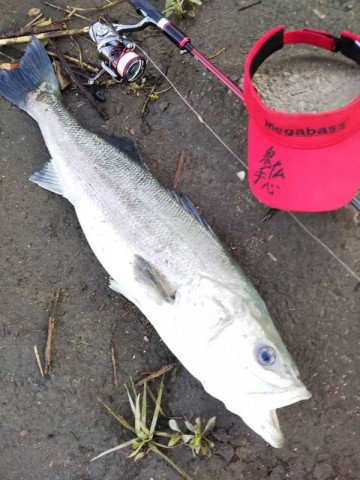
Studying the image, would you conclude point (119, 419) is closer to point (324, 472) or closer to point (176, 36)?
point (324, 472)

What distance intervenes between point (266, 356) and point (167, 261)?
73 cm

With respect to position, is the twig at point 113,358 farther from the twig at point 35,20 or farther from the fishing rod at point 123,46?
the twig at point 35,20

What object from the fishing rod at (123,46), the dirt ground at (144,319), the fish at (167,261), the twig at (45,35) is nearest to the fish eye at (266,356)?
the fish at (167,261)

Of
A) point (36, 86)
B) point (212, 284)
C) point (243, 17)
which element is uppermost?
point (243, 17)

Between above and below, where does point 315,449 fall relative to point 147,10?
below

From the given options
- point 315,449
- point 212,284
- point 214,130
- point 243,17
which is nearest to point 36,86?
point 214,130

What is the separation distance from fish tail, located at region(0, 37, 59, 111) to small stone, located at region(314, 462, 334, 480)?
9.38 ft

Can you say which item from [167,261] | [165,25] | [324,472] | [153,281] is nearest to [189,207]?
[167,261]

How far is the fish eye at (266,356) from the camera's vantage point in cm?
247

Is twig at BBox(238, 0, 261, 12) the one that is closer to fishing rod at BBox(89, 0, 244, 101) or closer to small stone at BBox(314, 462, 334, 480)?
fishing rod at BBox(89, 0, 244, 101)

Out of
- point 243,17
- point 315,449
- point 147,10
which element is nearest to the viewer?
point 315,449

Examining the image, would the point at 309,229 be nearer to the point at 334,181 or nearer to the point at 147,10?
the point at 334,181

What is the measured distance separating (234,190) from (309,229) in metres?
0.53

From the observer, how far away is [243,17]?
332 centimetres
